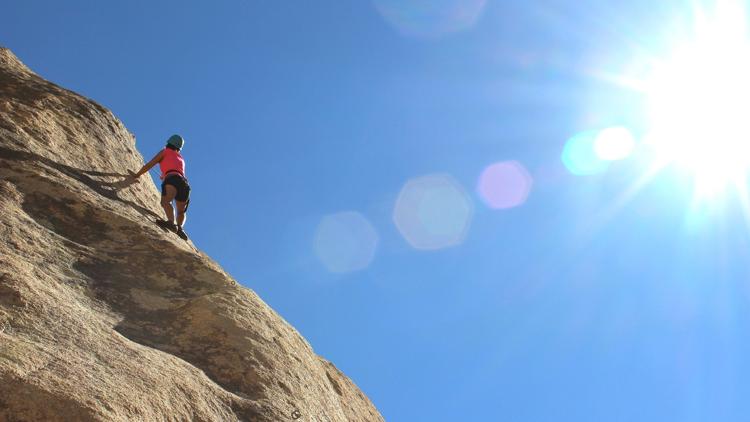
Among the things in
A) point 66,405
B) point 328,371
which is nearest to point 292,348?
point 328,371

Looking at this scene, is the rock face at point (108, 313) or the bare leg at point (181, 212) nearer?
the rock face at point (108, 313)

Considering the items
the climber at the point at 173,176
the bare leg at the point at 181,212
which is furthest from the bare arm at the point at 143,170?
the bare leg at the point at 181,212

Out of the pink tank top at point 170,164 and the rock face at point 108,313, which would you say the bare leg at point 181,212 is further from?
the rock face at point 108,313

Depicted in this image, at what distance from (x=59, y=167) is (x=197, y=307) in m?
3.77

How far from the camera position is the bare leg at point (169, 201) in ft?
41.8

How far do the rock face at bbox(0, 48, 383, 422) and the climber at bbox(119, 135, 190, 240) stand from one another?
50 cm

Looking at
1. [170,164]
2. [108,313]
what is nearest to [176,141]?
[170,164]

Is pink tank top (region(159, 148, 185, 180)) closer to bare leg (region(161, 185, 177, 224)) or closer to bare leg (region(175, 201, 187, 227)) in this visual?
bare leg (region(161, 185, 177, 224))

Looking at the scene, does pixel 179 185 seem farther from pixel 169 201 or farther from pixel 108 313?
pixel 108 313

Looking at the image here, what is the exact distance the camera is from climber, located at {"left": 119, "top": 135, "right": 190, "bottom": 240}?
1329cm

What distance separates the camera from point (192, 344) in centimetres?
827

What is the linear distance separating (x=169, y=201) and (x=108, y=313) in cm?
531

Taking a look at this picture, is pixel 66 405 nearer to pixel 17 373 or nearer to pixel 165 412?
pixel 17 373

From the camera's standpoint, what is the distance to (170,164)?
13703 mm
